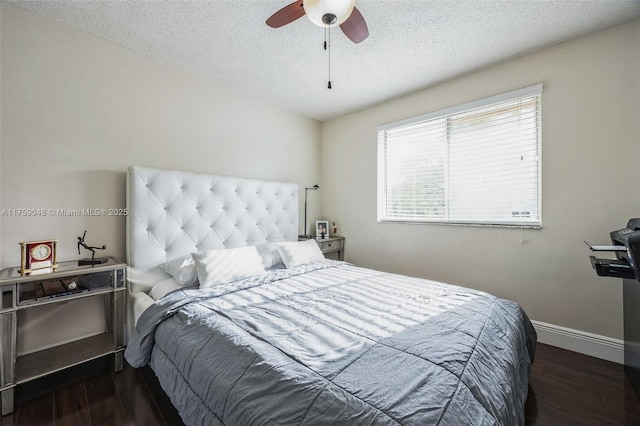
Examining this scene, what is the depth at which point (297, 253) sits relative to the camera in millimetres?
2795

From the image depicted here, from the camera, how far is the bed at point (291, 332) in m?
0.93

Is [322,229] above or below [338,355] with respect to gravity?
above

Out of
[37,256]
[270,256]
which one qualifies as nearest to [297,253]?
[270,256]

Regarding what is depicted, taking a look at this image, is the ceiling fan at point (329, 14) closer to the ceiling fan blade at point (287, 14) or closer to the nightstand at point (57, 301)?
the ceiling fan blade at point (287, 14)

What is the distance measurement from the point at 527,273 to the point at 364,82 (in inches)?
94.5

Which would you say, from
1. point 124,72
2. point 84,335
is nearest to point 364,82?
point 124,72

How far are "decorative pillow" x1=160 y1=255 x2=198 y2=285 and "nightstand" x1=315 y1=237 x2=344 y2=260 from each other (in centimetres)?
161

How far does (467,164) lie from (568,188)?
0.82 meters

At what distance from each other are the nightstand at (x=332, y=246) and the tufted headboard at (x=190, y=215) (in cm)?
52

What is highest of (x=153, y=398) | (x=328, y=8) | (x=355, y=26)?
(x=355, y=26)

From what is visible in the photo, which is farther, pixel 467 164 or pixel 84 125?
pixel 467 164

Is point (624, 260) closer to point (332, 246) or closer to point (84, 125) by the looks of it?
point (332, 246)

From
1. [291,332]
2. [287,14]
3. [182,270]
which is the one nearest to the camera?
[291,332]

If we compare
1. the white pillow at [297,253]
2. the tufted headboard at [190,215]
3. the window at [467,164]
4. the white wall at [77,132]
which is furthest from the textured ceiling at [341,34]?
the white pillow at [297,253]
